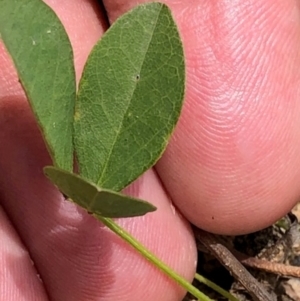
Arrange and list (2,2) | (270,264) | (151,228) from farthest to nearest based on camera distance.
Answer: (270,264)
(151,228)
(2,2)

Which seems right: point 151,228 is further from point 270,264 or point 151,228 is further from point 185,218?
point 270,264

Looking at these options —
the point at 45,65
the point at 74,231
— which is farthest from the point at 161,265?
the point at 45,65

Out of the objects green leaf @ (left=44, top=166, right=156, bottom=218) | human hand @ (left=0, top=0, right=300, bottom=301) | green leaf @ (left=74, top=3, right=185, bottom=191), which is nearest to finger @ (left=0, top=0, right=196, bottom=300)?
human hand @ (left=0, top=0, right=300, bottom=301)

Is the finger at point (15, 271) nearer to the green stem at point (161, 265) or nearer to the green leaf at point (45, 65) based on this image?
the green stem at point (161, 265)

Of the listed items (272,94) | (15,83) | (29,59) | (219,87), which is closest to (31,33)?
(29,59)

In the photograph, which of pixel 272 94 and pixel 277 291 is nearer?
pixel 272 94

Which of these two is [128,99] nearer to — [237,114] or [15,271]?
[237,114]

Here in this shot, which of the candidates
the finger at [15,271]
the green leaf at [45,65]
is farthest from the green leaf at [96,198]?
the finger at [15,271]
